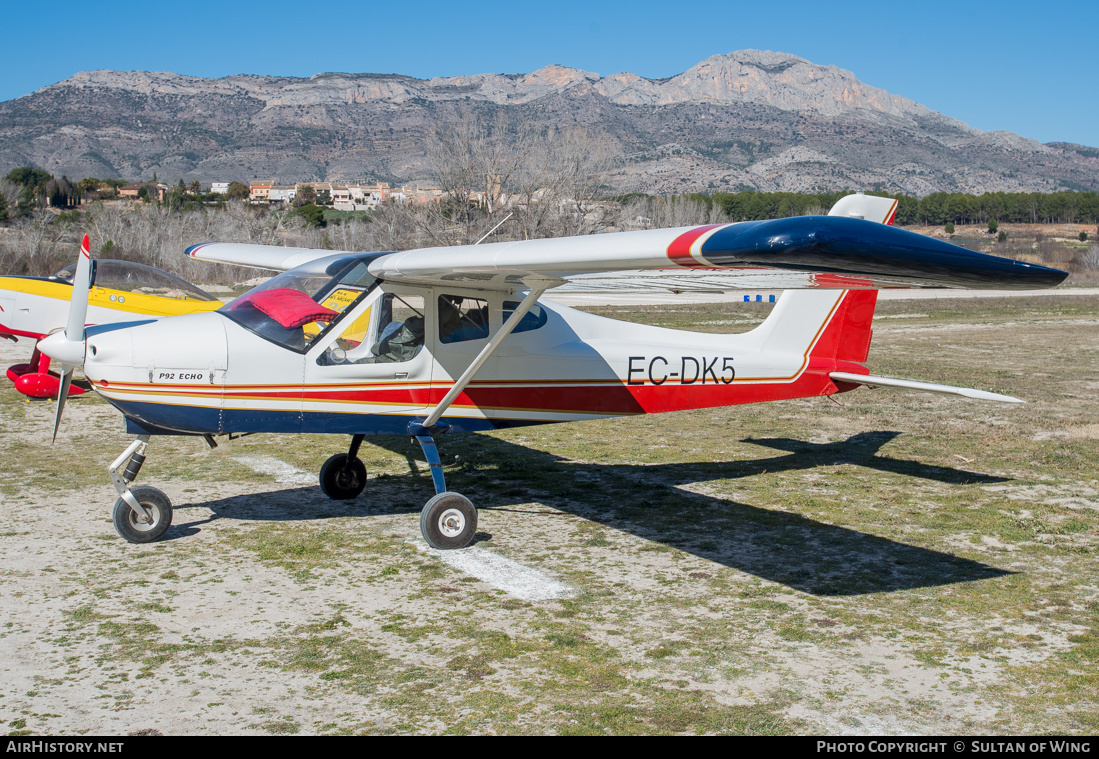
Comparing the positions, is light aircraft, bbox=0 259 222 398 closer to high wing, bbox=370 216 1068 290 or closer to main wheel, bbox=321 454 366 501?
main wheel, bbox=321 454 366 501

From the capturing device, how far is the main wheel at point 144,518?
6.86 meters

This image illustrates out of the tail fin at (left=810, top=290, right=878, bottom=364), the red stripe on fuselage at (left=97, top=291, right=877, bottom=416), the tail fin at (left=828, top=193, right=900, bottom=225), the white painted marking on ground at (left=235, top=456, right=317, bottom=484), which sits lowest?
the white painted marking on ground at (left=235, top=456, right=317, bottom=484)

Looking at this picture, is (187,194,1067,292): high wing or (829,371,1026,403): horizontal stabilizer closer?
(187,194,1067,292): high wing

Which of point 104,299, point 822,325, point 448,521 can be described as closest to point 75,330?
point 448,521

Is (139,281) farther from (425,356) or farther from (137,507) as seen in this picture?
(425,356)

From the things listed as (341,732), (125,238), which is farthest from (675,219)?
(341,732)

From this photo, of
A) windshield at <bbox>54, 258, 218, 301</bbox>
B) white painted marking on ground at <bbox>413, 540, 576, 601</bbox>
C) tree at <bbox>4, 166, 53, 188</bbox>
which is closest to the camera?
white painted marking on ground at <bbox>413, 540, 576, 601</bbox>

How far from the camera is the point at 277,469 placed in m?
9.49

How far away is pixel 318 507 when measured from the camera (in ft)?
26.5

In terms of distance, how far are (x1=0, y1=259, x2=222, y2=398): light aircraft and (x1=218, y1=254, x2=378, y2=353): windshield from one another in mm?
4295

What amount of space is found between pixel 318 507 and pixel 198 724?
400cm

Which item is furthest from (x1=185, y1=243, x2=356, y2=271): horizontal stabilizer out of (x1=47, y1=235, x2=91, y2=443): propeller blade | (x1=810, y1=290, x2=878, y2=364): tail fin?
(x1=810, y1=290, x2=878, y2=364): tail fin

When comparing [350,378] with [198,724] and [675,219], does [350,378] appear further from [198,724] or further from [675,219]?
[675,219]

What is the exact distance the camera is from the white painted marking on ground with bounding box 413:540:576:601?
19.7 feet
